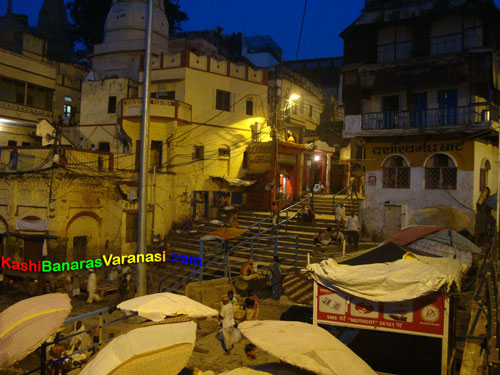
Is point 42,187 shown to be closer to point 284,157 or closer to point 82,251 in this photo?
point 82,251

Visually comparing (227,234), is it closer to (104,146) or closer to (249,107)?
(249,107)

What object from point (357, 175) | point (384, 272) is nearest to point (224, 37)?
point (357, 175)

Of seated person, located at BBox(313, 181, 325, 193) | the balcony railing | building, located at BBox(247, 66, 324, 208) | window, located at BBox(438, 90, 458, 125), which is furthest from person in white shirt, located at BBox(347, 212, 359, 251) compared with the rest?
seated person, located at BBox(313, 181, 325, 193)

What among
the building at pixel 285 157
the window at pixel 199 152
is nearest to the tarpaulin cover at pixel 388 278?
the building at pixel 285 157

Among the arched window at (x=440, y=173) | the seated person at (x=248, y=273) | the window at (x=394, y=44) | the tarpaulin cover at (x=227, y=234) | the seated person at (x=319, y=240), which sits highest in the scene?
the window at (x=394, y=44)

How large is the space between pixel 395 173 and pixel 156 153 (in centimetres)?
1478

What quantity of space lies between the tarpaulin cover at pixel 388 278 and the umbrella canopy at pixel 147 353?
3.09 meters

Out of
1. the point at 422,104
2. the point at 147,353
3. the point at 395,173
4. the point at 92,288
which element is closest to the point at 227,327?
the point at 147,353

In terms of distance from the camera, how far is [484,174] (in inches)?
849

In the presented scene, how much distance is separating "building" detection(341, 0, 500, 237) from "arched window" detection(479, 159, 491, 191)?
0.05m

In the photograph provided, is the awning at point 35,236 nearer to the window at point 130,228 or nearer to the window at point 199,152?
the window at point 130,228

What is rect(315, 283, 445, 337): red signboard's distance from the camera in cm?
788

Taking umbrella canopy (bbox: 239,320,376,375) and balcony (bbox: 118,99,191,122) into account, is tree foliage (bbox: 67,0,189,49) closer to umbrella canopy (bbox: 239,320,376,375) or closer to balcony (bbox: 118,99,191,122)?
balcony (bbox: 118,99,191,122)

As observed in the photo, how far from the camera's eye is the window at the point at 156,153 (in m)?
26.9
